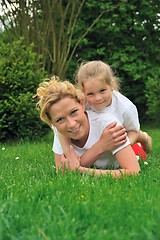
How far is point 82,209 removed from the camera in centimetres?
201

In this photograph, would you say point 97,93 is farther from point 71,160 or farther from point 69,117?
point 71,160

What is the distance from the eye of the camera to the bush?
7559mm

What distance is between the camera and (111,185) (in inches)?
113

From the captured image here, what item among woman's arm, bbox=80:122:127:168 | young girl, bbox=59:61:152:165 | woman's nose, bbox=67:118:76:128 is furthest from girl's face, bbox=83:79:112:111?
woman's nose, bbox=67:118:76:128

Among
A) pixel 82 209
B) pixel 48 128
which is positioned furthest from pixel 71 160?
pixel 48 128

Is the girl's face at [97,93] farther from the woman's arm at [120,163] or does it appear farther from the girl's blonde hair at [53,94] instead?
the woman's arm at [120,163]

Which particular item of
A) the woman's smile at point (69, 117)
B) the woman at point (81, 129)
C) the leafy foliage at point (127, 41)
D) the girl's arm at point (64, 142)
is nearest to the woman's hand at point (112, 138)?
the woman at point (81, 129)

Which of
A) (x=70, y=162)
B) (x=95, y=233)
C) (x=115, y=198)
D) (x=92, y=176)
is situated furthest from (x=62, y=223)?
(x=70, y=162)

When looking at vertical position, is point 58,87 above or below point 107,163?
above

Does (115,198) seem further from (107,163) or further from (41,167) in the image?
(41,167)

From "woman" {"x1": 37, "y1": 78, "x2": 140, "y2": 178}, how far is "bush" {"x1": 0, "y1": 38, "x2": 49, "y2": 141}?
3807mm

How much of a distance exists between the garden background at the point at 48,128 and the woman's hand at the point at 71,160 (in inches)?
5.3

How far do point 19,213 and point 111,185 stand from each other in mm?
943

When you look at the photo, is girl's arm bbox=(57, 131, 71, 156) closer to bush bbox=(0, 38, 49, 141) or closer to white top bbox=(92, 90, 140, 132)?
white top bbox=(92, 90, 140, 132)
